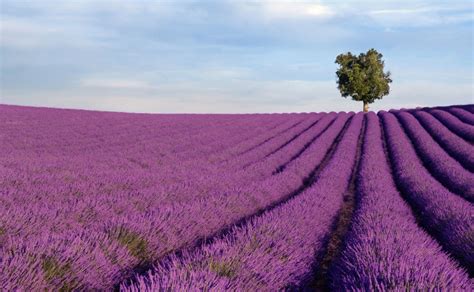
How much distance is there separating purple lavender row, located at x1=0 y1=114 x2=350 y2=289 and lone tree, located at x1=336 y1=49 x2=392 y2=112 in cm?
4542

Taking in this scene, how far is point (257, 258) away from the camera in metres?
3.74

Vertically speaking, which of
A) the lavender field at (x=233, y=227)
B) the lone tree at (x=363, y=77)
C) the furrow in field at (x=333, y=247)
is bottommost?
the furrow in field at (x=333, y=247)

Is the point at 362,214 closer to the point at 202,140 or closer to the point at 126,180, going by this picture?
the point at 126,180

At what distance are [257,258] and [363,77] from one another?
5020 centimetres

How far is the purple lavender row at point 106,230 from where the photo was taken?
3.49 m

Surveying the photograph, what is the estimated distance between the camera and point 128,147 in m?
17.0

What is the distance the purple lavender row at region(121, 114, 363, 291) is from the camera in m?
2.96

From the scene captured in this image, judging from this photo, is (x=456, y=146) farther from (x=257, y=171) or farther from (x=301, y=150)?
(x=257, y=171)

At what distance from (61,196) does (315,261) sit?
12.1ft

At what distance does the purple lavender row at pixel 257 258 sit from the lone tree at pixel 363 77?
46373mm

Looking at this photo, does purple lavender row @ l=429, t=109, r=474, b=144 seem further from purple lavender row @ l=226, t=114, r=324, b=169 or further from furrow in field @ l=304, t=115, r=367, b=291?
furrow in field @ l=304, t=115, r=367, b=291

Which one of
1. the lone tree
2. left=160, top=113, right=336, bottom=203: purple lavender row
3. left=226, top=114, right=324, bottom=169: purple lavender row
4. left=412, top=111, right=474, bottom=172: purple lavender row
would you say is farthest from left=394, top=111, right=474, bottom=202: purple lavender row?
the lone tree

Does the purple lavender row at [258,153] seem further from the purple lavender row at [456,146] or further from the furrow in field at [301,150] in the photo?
the purple lavender row at [456,146]

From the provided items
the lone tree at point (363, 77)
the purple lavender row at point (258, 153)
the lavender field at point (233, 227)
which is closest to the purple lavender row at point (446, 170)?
the lavender field at point (233, 227)
